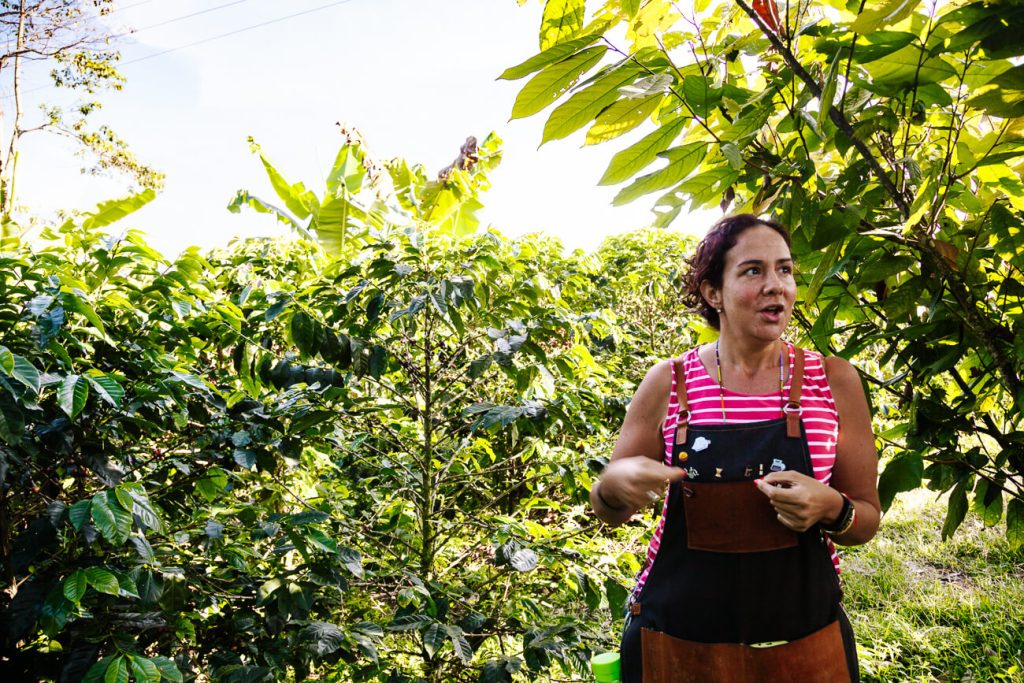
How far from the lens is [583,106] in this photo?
0.73 metres

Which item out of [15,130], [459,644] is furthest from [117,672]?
[15,130]

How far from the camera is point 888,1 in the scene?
2.12 feet

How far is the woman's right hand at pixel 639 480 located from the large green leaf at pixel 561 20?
0.72 m

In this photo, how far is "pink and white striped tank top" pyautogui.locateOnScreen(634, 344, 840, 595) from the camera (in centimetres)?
125

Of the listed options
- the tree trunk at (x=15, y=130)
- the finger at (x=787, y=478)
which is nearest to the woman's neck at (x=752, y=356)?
the finger at (x=787, y=478)

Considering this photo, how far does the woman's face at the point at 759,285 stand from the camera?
128 centimetres

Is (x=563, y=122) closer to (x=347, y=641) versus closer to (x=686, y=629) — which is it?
(x=686, y=629)

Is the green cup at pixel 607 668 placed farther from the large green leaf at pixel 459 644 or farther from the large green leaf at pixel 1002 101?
the large green leaf at pixel 1002 101

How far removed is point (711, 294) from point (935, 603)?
346 cm

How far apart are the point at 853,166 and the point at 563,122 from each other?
55cm

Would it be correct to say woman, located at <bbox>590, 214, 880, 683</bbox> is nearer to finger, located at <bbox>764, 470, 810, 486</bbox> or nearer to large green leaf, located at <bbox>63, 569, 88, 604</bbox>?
finger, located at <bbox>764, 470, 810, 486</bbox>

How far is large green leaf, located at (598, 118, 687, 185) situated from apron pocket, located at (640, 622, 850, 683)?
0.84 meters

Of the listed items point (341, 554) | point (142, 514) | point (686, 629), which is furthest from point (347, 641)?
point (686, 629)

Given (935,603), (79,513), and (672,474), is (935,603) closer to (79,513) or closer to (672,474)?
A: (672,474)
